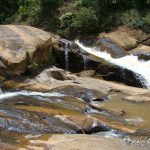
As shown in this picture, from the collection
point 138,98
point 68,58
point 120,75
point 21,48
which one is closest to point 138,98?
point 138,98

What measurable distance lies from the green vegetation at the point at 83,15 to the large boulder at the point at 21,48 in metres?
6.06

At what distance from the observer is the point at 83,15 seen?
82.9 ft

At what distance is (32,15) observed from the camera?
91.2 ft

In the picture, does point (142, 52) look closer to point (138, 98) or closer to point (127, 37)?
point (127, 37)

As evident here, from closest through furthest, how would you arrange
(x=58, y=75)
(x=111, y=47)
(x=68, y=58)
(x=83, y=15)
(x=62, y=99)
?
(x=62, y=99), (x=58, y=75), (x=68, y=58), (x=111, y=47), (x=83, y=15)

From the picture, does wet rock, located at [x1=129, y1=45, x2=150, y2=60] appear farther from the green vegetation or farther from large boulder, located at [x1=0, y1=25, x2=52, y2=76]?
large boulder, located at [x1=0, y1=25, x2=52, y2=76]

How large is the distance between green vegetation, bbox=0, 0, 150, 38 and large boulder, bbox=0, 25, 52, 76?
606 centimetres

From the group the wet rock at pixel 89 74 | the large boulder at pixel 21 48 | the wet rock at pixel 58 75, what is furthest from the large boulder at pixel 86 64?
the wet rock at pixel 58 75

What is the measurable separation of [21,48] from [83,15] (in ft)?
28.7

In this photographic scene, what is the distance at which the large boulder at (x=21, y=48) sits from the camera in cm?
1638

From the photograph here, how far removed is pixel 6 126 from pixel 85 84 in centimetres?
636

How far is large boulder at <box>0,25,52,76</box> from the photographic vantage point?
645 inches

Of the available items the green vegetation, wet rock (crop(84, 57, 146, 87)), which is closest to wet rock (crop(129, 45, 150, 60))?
the green vegetation

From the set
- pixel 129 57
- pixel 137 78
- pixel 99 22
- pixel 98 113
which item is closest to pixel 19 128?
pixel 98 113
